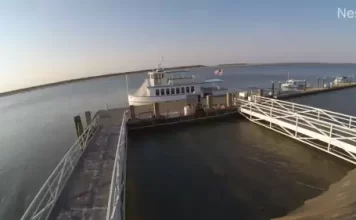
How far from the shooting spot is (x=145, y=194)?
379 inches

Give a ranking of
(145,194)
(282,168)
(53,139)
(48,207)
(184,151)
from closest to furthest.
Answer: (48,207) → (145,194) → (282,168) → (184,151) → (53,139)

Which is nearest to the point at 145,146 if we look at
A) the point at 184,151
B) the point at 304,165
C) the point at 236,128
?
Result: the point at 184,151

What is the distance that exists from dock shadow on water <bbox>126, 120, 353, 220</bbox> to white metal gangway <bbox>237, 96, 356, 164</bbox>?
0.56 meters

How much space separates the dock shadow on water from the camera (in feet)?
27.0

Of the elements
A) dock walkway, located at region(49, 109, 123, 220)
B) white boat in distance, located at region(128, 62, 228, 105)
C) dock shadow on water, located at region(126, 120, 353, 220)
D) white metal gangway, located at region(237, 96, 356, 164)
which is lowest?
dock shadow on water, located at region(126, 120, 353, 220)

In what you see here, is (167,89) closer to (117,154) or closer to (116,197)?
(117,154)

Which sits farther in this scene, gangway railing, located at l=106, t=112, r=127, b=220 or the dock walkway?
the dock walkway

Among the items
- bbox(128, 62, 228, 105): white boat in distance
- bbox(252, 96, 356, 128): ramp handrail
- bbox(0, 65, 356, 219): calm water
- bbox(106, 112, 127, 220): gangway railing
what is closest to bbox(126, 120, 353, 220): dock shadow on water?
bbox(0, 65, 356, 219): calm water

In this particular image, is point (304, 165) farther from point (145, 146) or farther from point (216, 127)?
point (145, 146)

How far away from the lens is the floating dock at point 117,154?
581 cm

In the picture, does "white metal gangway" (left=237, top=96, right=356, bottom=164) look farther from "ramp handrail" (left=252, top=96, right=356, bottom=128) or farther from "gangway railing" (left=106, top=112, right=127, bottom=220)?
"gangway railing" (left=106, top=112, right=127, bottom=220)

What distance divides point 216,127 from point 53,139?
43.4ft

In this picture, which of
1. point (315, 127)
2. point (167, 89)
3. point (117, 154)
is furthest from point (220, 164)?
point (167, 89)

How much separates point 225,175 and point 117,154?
4.81 metres
